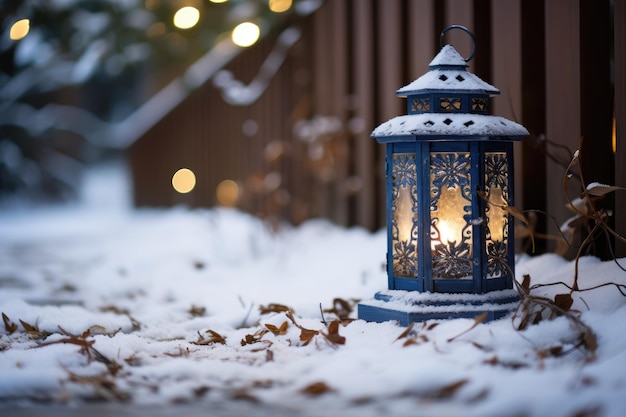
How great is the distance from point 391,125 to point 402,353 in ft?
3.13

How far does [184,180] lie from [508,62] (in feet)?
24.5

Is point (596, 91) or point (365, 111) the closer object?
point (596, 91)

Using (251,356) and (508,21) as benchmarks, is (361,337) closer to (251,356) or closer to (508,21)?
(251,356)

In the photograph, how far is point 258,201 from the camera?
8312 millimetres

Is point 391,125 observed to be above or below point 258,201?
above

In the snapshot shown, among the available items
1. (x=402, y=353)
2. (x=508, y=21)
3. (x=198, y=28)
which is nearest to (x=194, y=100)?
(x=198, y=28)

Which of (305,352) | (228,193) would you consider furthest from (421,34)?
(228,193)

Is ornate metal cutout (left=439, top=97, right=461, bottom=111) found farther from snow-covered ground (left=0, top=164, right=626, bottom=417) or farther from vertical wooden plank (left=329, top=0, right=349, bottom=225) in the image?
vertical wooden plank (left=329, top=0, right=349, bottom=225)

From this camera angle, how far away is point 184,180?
1095cm

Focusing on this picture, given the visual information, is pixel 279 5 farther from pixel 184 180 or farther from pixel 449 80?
pixel 184 180

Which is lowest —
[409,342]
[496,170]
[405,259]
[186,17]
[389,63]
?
[409,342]

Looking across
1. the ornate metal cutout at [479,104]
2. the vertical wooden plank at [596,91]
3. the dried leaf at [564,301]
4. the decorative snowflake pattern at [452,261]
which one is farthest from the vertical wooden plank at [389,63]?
the dried leaf at [564,301]

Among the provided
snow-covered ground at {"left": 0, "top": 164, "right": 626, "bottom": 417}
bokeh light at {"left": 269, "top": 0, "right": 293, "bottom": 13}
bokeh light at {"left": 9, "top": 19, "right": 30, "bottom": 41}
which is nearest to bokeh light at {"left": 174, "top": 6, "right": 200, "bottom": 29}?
bokeh light at {"left": 269, "top": 0, "right": 293, "bottom": 13}

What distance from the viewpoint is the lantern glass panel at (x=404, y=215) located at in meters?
3.04
